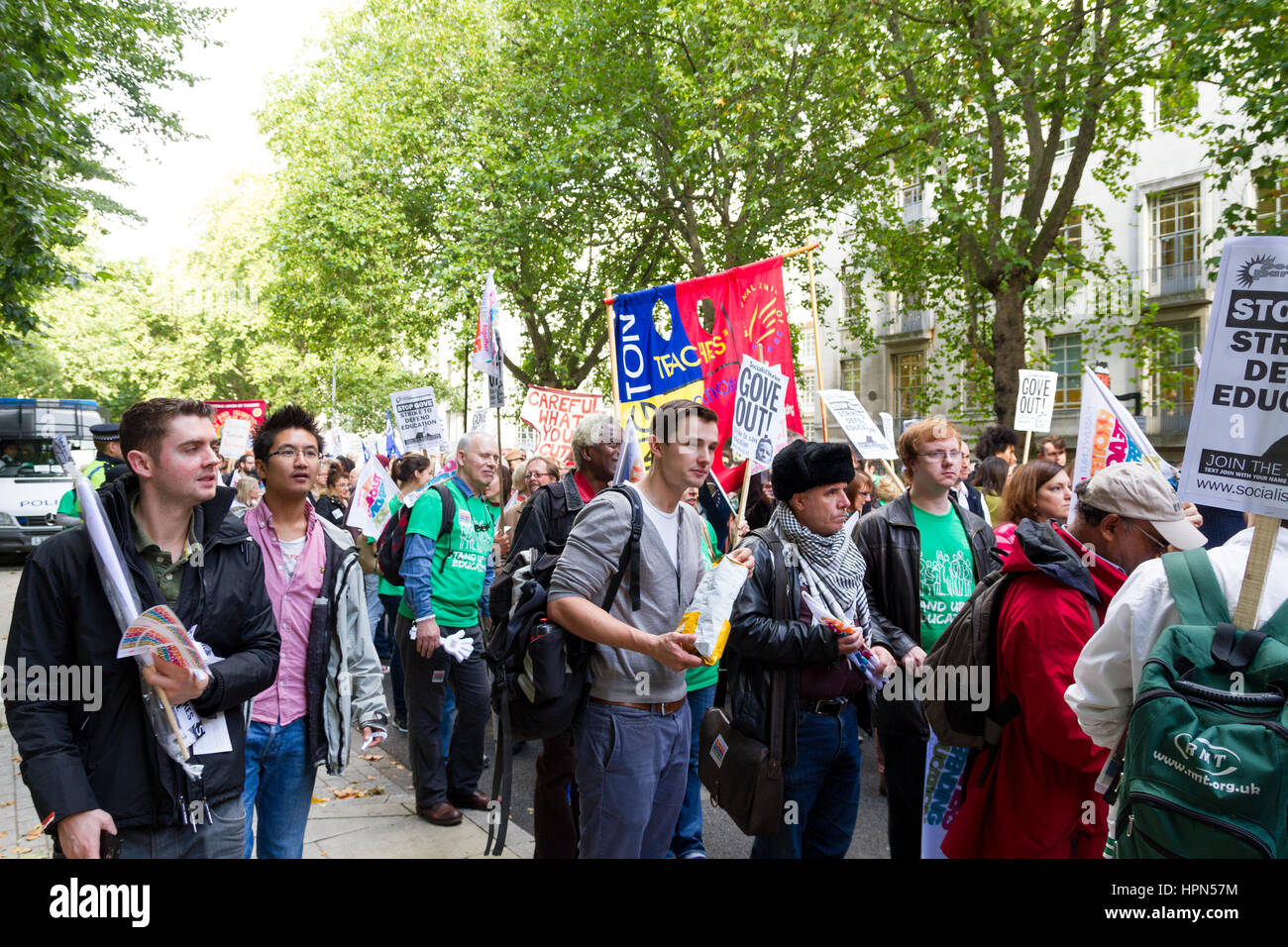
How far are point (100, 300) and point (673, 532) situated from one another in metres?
44.7

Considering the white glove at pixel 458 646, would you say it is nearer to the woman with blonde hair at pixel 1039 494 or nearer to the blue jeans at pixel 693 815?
the blue jeans at pixel 693 815

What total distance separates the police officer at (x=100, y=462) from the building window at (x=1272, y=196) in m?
11.4

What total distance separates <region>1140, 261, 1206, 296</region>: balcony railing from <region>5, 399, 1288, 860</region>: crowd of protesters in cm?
2761

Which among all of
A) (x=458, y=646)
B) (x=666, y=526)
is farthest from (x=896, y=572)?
(x=458, y=646)

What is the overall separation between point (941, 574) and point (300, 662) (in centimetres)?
260

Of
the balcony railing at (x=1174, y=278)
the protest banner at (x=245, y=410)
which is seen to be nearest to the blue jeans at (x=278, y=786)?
the protest banner at (x=245, y=410)

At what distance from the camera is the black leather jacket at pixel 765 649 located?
11.2ft

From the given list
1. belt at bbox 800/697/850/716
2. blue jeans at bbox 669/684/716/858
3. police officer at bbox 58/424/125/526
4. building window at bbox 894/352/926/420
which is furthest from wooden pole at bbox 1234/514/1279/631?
building window at bbox 894/352/926/420

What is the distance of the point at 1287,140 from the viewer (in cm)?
1104

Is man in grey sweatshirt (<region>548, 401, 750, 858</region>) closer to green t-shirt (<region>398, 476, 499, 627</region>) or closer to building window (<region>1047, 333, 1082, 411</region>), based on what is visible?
green t-shirt (<region>398, 476, 499, 627</region>)

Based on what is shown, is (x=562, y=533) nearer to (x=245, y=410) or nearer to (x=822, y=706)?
(x=822, y=706)
